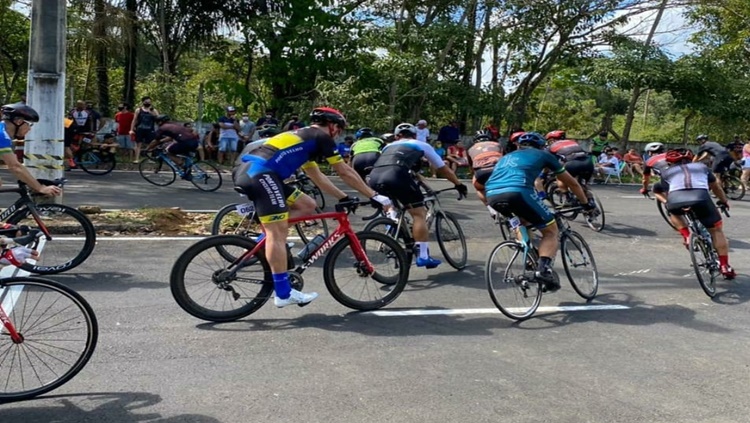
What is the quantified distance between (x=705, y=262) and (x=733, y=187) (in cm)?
1196

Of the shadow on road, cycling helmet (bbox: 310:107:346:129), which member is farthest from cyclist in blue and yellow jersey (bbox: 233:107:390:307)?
the shadow on road

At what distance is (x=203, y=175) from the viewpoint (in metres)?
13.9

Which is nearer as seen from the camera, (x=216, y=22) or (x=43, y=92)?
(x=43, y=92)

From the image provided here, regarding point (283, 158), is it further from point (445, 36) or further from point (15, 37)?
point (15, 37)

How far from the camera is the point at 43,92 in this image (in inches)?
359

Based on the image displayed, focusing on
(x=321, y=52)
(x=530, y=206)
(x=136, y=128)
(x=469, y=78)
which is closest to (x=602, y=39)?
(x=469, y=78)

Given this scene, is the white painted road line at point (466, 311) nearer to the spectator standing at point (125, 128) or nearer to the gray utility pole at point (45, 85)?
the gray utility pole at point (45, 85)

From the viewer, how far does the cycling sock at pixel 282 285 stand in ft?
18.8

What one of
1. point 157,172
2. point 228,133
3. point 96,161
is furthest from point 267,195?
point 228,133

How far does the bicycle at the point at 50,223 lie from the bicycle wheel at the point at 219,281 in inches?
79.6

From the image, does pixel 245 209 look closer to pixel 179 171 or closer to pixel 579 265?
pixel 579 265

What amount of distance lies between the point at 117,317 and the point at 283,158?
6.48 ft

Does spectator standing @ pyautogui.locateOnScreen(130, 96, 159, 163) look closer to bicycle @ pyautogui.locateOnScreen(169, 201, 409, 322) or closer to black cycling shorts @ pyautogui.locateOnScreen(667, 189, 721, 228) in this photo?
bicycle @ pyautogui.locateOnScreen(169, 201, 409, 322)

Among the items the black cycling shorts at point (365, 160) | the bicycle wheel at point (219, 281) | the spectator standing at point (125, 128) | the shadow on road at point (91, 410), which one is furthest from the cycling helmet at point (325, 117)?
the spectator standing at point (125, 128)
